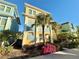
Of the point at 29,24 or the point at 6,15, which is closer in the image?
the point at 6,15

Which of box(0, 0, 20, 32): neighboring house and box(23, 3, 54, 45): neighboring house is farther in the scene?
box(23, 3, 54, 45): neighboring house

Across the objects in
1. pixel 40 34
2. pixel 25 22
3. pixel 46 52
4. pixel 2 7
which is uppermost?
pixel 2 7

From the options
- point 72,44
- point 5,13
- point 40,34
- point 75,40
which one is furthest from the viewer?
point 75,40

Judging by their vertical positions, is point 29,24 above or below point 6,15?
below

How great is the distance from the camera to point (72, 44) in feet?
123

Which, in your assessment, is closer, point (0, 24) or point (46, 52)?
point (46, 52)

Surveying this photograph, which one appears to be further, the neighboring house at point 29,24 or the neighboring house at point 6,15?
the neighboring house at point 29,24

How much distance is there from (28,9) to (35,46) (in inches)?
322

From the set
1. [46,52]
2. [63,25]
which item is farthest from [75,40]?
[46,52]

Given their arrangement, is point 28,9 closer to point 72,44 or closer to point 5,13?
point 5,13

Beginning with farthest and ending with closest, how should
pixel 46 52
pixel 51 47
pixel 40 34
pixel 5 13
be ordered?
pixel 40 34 → pixel 5 13 → pixel 51 47 → pixel 46 52

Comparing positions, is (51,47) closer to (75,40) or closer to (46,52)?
(46,52)

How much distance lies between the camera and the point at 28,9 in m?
32.9

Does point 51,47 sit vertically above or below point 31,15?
below
